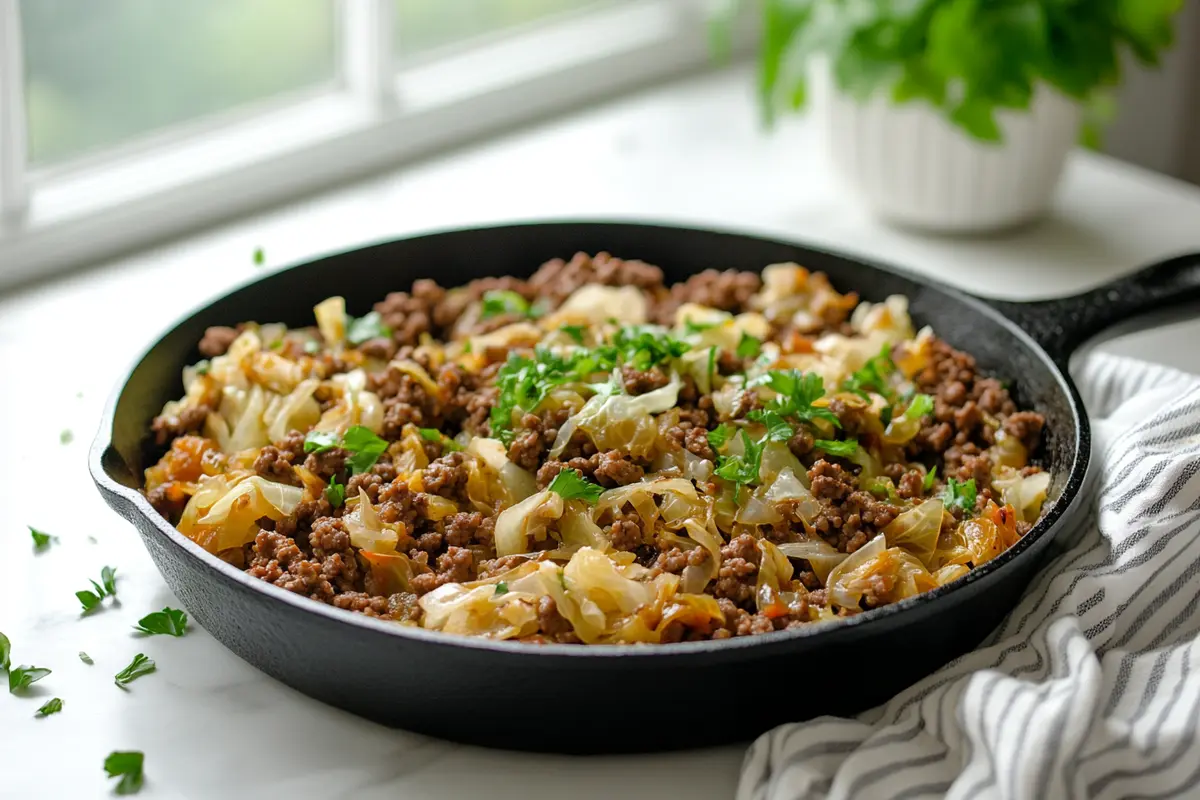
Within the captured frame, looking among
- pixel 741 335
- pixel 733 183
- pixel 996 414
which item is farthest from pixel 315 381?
pixel 733 183

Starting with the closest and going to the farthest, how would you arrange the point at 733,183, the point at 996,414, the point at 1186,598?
the point at 1186,598 < the point at 996,414 < the point at 733,183

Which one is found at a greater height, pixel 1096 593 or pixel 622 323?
pixel 622 323

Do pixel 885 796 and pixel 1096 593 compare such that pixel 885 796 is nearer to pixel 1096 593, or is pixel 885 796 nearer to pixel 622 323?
pixel 1096 593

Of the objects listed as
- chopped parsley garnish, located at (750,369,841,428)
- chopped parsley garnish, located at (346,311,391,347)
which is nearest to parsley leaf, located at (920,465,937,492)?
chopped parsley garnish, located at (750,369,841,428)

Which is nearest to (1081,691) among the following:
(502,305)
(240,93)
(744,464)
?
(744,464)

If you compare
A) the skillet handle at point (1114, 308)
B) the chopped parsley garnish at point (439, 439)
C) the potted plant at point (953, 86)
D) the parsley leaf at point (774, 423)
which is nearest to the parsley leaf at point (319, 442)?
the chopped parsley garnish at point (439, 439)

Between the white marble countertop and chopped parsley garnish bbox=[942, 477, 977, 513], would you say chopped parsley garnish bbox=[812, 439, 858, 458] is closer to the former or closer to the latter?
chopped parsley garnish bbox=[942, 477, 977, 513]
